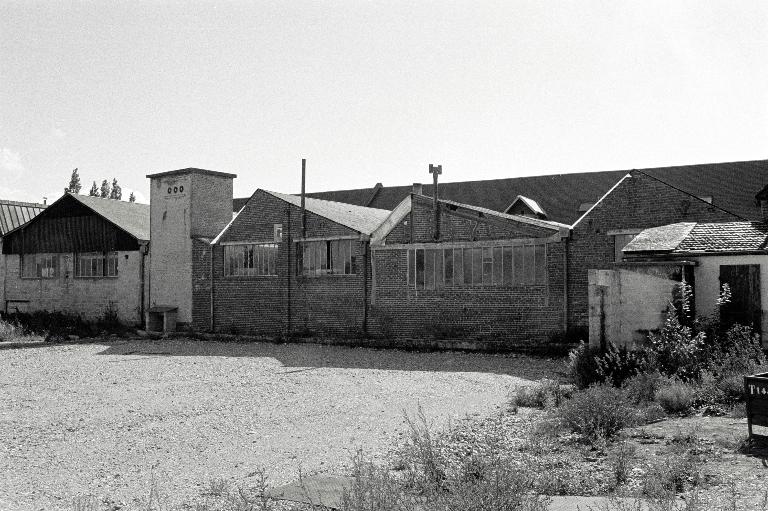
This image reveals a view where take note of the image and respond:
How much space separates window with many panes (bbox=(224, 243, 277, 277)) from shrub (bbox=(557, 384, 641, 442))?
Result: 57.8 feet

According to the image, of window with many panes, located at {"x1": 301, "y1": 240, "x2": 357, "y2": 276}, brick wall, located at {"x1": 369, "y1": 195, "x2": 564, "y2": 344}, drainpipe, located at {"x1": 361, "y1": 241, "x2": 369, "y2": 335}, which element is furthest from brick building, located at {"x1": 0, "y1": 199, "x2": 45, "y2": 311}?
brick wall, located at {"x1": 369, "y1": 195, "x2": 564, "y2": 344}

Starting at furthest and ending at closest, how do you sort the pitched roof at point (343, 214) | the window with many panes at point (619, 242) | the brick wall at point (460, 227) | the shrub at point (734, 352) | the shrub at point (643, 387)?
the pitched roof at point (343, 214), the brick wall at point (460, 227), the window with many panes at point (619, 242), the shrub at point (734, 352), the shrub at point (643, 387)

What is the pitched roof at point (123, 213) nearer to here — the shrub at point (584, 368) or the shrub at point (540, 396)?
the shrub at point (584, 368)

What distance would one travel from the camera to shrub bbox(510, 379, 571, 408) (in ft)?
38.7

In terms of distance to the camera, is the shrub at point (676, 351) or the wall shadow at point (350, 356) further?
the wall shadow at point (350, 356)

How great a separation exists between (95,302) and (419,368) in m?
18.4

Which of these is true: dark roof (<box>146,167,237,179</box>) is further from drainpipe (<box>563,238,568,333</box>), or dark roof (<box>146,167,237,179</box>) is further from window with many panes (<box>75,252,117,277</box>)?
drainpipe (<box>563,238,568,333</box>)

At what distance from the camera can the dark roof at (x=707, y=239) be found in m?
15.5

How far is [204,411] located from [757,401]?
26.0 feet

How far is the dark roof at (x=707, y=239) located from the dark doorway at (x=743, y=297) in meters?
0.44

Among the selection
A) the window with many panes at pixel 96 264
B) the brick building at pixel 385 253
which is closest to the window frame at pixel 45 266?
the brick building at pixel 385 253

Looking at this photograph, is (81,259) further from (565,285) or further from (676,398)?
(676,398)

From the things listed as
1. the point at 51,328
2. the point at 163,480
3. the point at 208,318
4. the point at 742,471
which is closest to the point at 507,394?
the point at 742,471

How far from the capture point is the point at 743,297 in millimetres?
15008
